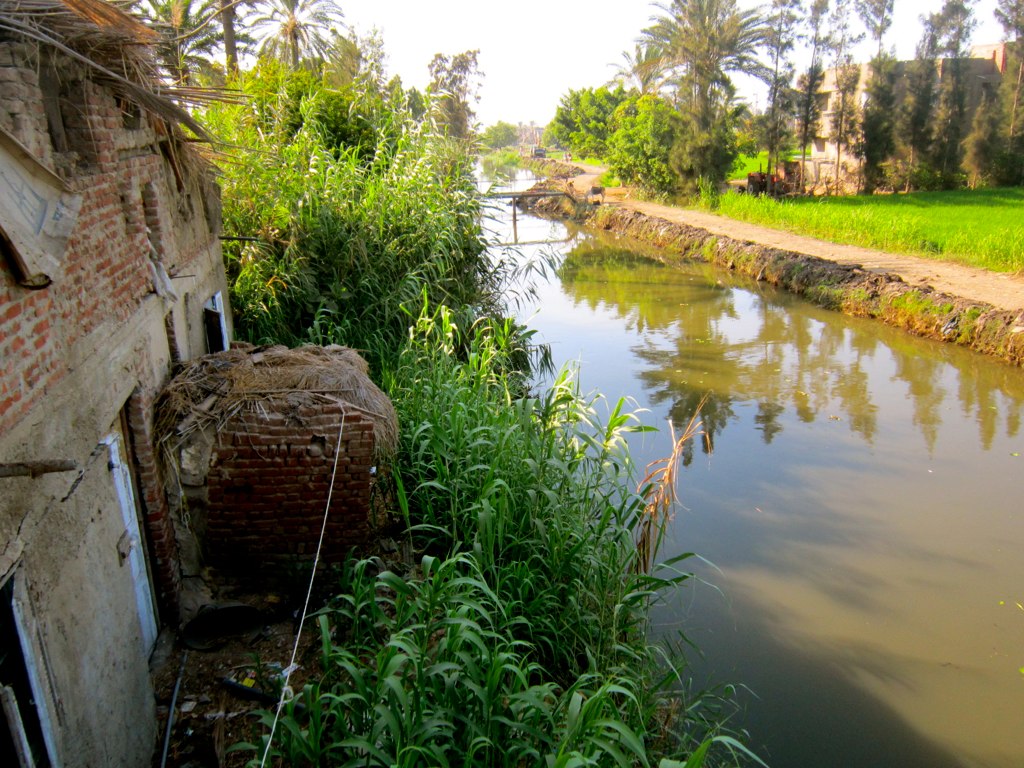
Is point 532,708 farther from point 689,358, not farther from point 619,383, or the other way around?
point 689,358

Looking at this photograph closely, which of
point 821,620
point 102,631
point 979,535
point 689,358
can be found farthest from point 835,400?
point 102,631

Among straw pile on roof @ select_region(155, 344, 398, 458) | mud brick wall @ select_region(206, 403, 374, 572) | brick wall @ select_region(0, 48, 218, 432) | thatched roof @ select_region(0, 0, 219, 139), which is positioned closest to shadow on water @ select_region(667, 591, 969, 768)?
mud brick wall @ select_region(206, 403, 374, 572)

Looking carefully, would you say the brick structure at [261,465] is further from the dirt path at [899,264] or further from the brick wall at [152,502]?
the dirt path at [899,264]

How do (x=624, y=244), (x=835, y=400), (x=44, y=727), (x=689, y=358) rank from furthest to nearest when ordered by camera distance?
(x=624, y=244) < (x=689, y=358) < (x=835, y=400) < (x=44, y=727)

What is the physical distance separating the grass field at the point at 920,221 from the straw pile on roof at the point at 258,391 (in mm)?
12900

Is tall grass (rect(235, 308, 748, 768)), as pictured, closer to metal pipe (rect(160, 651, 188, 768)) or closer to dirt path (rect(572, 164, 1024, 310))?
metal pipe (rect(160, 651, 188, 768))

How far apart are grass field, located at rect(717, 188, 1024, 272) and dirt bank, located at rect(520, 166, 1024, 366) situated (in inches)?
16.4

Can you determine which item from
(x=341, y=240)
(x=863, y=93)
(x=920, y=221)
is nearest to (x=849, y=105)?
(x=863, y=93)

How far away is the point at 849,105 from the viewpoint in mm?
26172

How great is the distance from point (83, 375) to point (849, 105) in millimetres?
28135

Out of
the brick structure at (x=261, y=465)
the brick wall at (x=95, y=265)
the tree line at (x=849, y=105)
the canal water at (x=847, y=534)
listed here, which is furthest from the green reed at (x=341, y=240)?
the tree line at (x=849, y=105)

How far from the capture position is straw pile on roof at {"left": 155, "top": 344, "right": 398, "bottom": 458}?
431cm

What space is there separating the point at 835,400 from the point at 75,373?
9.01 meters

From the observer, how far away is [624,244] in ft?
78.0
